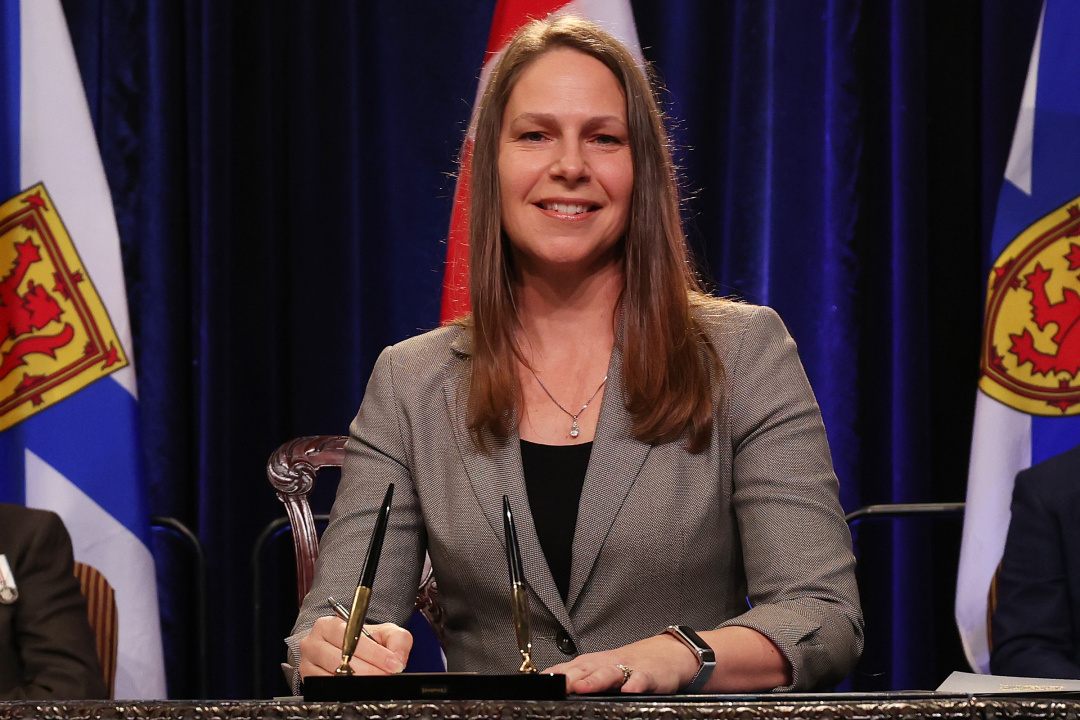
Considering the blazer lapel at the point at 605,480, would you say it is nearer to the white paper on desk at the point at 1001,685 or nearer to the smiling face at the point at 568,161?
the smiling face at the point at 568,161

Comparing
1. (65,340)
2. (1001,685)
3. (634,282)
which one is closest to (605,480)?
(634,282)

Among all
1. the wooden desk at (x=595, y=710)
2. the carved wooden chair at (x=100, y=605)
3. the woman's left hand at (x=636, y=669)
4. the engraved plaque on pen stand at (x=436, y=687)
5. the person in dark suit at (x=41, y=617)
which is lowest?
the carved wooden chair at (x=100, y=605)

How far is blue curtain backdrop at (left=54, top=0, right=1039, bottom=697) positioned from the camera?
9.36 ft

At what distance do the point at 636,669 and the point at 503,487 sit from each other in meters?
0.43

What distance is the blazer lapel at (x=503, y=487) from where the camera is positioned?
1.42m

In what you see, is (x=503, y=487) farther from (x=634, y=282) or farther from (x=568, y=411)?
(x=634, y=282)

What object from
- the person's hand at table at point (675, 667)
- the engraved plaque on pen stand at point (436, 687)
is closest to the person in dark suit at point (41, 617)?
the person's hand at table at point (675, 667)

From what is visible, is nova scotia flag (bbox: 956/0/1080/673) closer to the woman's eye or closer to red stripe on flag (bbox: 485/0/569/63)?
red stripe on flag (bbox: 485/0/569/63)

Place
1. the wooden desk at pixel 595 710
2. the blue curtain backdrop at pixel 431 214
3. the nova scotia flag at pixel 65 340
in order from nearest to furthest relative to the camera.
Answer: the wooden desk at pixel 595 710
the nova scotia flag at pixel 65 340
the blue curtain backdrop at pixel 431 214

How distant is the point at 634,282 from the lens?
160 cm

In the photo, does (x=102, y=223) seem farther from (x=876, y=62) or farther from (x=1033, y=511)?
(x=1033, y=511)

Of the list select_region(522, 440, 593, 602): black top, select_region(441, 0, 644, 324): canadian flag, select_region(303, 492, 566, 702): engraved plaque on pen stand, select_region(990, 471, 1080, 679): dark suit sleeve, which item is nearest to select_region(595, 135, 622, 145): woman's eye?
select_region(522, 440, 593, 602): black top

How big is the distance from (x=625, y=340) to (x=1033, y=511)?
1222 mm

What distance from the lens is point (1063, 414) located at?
258 centimetres
